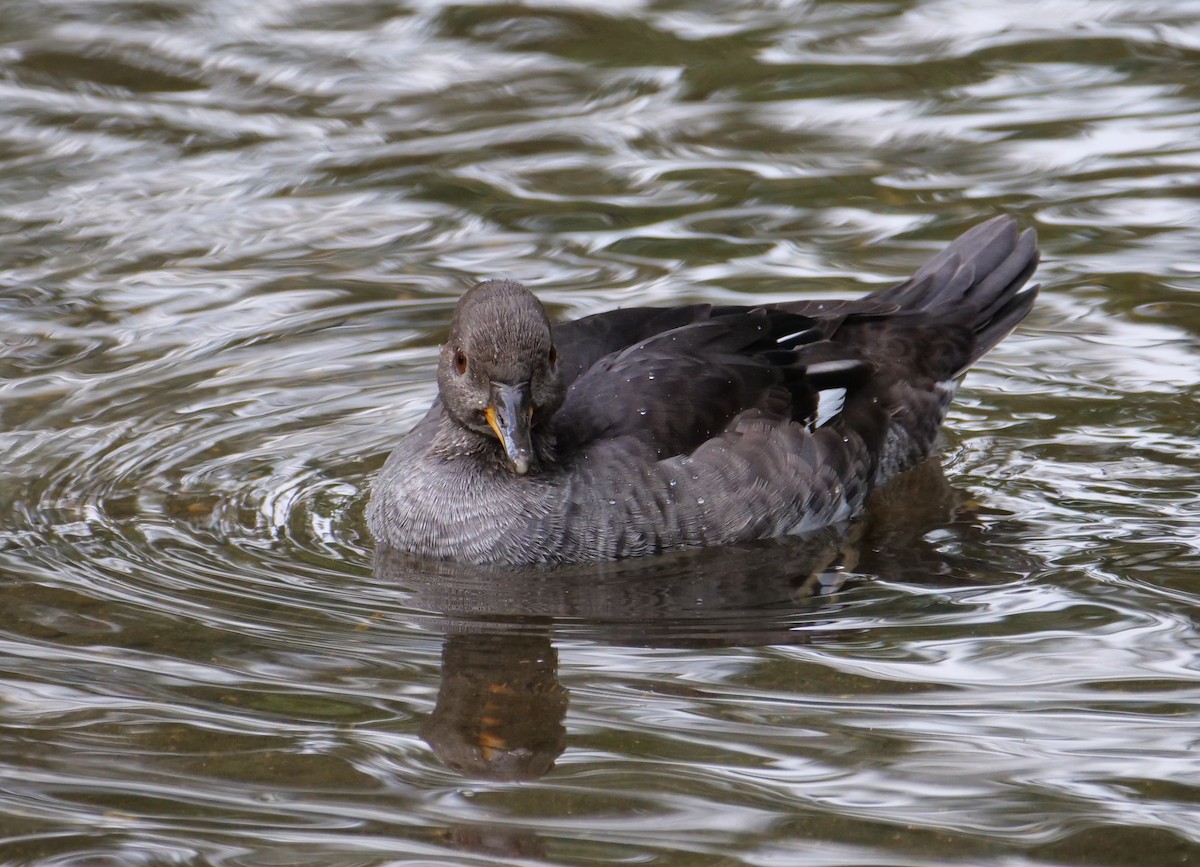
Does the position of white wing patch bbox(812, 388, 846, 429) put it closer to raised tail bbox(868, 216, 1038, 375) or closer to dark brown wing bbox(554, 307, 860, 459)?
dark brown wing bbox(554, 307, 860, 459)

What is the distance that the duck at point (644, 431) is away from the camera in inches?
281

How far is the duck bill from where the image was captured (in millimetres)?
6922

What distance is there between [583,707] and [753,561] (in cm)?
161

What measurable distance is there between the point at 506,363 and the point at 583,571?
95 centimetres

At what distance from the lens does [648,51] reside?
42.1ft

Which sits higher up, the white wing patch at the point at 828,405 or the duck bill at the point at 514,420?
the duck bill at the point at 514,420

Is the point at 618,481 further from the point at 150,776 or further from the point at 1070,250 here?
the point at 1070,250

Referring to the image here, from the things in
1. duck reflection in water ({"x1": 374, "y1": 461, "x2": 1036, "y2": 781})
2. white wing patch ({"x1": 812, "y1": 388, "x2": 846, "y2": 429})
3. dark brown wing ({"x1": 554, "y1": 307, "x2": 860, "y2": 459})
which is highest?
dark brown wing ({"x1": 554, "y1": 307, "x2": 860, "y2": 459})

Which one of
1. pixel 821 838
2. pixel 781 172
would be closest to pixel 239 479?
pixel 821 838

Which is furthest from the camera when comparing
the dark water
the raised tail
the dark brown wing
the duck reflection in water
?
the raised tail

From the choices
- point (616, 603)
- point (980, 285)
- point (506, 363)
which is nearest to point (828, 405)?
point (980, 285)

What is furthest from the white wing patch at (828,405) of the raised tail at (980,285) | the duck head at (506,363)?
the duck head at (506,363)

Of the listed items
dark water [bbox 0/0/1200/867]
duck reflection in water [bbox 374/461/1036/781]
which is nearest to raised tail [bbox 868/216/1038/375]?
dark water [bbox 0/0/1200/867]

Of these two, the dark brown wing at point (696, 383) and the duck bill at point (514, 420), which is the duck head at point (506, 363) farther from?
the dark brown wing at point (696, 383)
